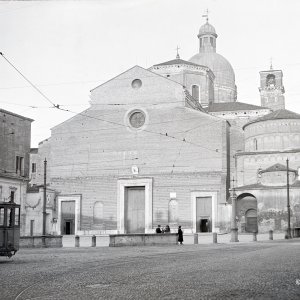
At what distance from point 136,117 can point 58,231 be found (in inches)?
504

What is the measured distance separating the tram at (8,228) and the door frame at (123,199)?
33175mm

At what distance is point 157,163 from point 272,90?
2555 centimetres

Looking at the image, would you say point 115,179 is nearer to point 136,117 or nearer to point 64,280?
point 136,117

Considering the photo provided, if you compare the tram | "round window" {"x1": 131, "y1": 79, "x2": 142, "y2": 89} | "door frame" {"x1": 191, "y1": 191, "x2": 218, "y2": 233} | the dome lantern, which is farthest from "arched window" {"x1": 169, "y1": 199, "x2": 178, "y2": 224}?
the tram

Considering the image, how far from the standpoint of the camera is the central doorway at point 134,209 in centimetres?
5212

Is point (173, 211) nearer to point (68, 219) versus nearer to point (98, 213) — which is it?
point (98, 213)

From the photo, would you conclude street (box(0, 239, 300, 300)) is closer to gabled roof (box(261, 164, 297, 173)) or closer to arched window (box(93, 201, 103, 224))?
gabled roof (box(261, 164, 297, 173))

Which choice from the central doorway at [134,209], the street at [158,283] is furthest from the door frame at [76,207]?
the street at [158,283]

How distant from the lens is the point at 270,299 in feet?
23.6

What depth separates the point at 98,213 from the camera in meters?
53.0

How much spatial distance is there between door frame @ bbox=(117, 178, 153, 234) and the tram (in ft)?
109

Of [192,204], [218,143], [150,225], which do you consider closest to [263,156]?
[218,143]

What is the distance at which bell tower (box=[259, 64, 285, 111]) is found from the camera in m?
70.7

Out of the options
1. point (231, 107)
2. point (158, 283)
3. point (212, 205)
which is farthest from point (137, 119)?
point (158, 283)
